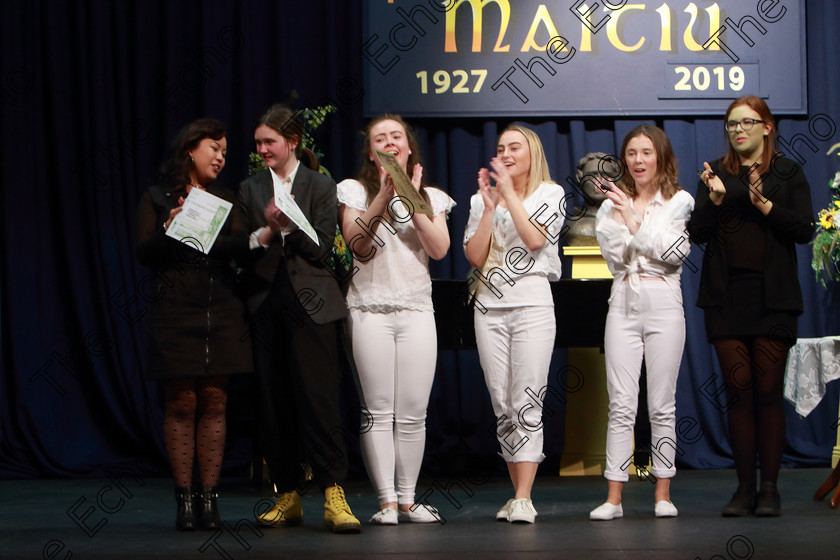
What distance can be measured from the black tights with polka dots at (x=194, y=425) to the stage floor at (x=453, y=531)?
0.72 feet

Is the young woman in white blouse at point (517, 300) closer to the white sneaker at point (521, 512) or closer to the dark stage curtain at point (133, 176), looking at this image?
the white sneaker at point (521, 512)

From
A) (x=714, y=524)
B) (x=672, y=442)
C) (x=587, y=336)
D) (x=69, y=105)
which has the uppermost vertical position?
(x=69, y=105)

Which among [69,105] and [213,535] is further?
[69,105]

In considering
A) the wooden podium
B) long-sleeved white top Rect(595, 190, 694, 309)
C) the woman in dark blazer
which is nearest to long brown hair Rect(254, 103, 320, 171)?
the woman in dark blazer

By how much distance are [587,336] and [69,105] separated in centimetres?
320

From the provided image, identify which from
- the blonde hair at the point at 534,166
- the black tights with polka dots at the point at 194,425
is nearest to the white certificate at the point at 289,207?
the black tights with polka dots at the point at 194,425

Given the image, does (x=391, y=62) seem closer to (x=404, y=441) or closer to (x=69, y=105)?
(x=69, y=105)

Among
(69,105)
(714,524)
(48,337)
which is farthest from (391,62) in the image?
(714,524)

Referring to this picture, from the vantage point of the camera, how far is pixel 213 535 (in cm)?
317

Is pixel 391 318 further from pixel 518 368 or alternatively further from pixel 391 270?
pixel 518 368

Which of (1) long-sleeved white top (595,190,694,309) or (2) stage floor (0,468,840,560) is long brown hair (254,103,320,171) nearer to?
(1) long-sleeved white top (595,190,694,309)

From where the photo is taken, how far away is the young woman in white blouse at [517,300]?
11.3 feet

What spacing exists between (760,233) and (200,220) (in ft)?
6.47

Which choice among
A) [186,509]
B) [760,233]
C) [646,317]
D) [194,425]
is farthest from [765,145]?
[186,509]
